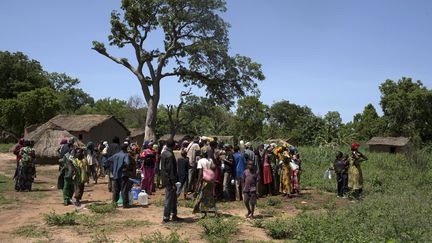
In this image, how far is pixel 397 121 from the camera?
169 feet

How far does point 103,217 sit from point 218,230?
2860mm

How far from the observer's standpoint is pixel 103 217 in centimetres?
923

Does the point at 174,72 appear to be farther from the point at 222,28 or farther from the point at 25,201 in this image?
the point at 25,201

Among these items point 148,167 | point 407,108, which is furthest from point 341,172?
point 407,108

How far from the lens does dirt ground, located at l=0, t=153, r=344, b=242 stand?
7777 millimetres

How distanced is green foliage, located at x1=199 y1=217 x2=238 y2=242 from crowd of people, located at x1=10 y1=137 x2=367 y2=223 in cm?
104

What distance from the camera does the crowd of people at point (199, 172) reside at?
9.51 m

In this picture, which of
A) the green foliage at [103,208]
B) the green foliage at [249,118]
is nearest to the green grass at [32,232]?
the green foliage at [103,208]

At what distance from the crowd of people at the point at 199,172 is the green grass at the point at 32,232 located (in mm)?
2254

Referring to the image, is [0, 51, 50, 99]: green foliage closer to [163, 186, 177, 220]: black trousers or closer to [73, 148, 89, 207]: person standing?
[73, 148, 89, 207]: person standing

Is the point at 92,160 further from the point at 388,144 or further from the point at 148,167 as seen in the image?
the point at 388,144

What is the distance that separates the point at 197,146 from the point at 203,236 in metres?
5.18

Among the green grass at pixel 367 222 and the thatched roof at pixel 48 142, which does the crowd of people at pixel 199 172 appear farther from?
the thatched roof at pixel 48 142

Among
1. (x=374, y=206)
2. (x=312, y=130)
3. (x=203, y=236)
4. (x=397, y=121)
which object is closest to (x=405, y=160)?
(x=374, y=206)
